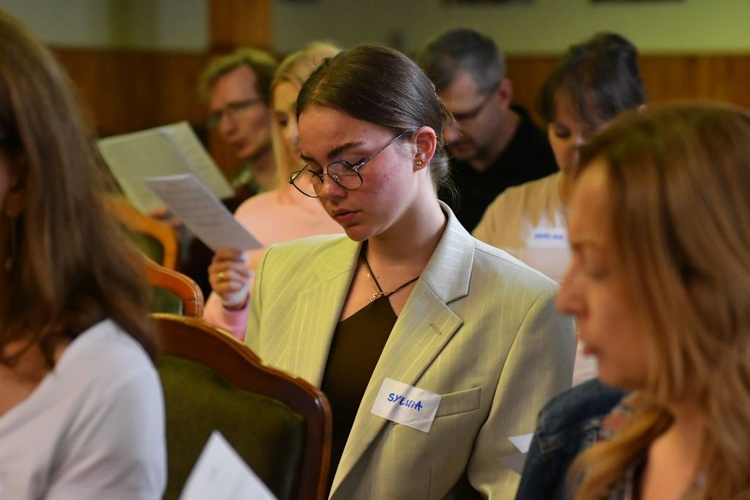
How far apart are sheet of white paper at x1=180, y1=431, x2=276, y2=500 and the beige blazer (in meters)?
0.75

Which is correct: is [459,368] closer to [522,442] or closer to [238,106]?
[522,442]

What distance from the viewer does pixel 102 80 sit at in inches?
379

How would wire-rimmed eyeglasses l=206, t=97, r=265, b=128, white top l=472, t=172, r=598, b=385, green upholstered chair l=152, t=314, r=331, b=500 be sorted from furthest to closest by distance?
wire-rimmed eyeglasses l=206, t=97, r=265, b=128 < white top l=472, t=172, r=598, b=385 < green upholstered chair l=152, t=314, r=331, b=500

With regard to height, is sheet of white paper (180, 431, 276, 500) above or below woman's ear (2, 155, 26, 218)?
below

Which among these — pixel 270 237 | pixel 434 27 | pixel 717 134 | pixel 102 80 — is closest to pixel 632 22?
pixel 434 27

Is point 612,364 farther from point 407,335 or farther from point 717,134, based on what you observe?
point 407,335

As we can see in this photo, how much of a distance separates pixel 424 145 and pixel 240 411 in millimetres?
639

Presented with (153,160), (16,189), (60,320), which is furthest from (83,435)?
(153,160)

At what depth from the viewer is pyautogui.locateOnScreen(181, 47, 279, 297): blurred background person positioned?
396 centimetres

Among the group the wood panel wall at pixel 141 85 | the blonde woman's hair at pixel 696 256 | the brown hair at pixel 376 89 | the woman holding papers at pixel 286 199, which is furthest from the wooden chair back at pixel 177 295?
the wood panel wall at pixel 141 85

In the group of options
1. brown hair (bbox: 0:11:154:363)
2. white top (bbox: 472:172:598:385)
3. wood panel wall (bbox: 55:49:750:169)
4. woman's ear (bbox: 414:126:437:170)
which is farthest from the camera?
wood panel wall (bbox: 55:49:750:169)

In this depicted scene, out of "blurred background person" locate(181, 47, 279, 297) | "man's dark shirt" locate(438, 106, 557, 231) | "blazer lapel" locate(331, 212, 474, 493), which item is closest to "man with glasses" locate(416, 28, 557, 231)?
"man's dark shirt" locate(438, 106, 557, 231)

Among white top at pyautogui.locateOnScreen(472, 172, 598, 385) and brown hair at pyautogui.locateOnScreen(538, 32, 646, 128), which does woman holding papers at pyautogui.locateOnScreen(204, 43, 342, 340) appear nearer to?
white top at pyautogui.locateOnScreen(472, 172, 598, 385)

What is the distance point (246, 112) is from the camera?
412cm
